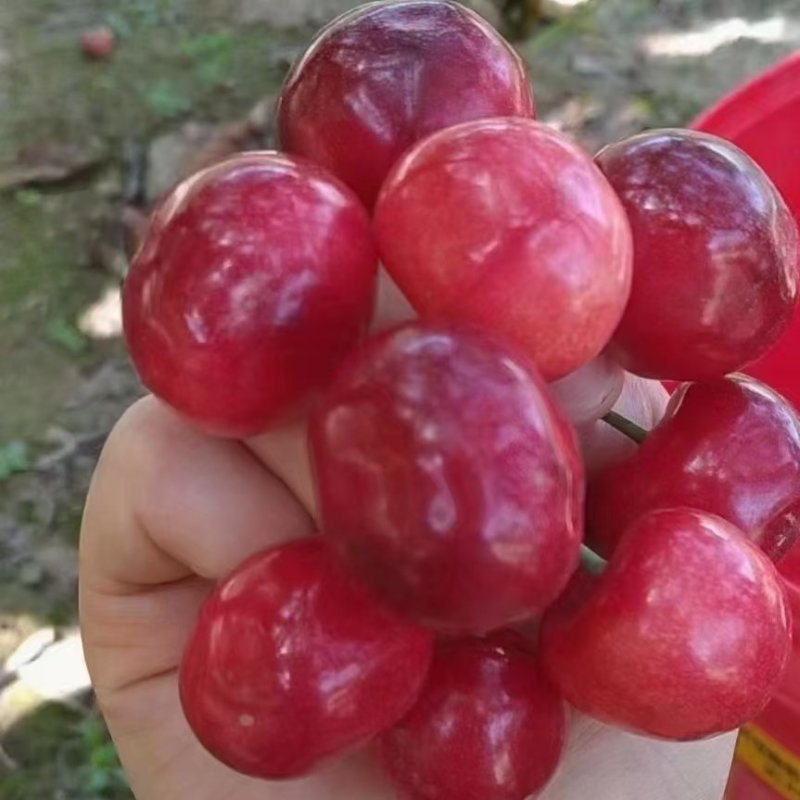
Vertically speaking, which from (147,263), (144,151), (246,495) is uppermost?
(147,263)

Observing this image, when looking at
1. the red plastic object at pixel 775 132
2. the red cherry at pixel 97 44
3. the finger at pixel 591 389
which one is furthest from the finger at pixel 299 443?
the red cherry at pixel 97 44

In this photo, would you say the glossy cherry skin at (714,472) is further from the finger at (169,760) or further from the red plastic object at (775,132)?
the red plastic object at (775,132)

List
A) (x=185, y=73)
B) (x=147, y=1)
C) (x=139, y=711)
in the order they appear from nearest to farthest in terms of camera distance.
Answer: (x=139, y=711), (x=185, y=73), (x=147, y=1)

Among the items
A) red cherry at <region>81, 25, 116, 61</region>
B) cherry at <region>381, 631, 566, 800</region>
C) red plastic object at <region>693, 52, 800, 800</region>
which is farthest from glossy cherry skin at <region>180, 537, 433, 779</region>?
red cherry at <region>81, 25, 116, 61</region>

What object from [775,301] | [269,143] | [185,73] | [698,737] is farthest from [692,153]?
[185,73]

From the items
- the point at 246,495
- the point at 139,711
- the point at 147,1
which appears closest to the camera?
the point at 246,495

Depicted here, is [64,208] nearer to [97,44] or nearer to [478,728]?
[97,44]

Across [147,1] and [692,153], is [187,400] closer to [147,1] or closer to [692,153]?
[692,153]
